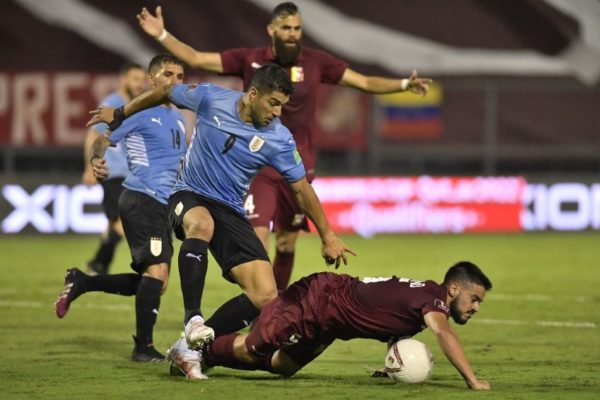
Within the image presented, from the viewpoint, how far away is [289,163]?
332 inches

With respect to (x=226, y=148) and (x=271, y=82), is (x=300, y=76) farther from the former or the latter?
(x=271, y=82)

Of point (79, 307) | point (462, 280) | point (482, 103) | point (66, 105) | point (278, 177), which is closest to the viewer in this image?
point (462, 280)

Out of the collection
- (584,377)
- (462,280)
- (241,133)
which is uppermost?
(241,133)

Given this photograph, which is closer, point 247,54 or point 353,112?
point 247,54

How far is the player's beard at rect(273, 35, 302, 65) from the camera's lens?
10633 mm

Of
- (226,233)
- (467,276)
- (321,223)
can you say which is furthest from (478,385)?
Result: (226,233)

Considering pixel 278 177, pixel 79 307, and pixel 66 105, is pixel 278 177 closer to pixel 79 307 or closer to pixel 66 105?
pixel 79 307

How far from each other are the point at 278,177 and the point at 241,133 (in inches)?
90.1

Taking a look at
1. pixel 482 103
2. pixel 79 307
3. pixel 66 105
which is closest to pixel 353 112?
pixel 482 103

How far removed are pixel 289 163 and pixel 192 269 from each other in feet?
3.08

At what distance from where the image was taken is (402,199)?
67.6 ft

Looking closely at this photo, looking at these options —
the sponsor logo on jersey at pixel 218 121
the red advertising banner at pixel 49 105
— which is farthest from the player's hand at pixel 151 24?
the red advertising banner at pixel 49 105

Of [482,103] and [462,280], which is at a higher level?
[482,103]

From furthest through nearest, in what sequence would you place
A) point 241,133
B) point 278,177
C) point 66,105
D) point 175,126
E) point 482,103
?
point 482,103 < point 66,105 < point 278,177 < point 175,126 < point 241,133
